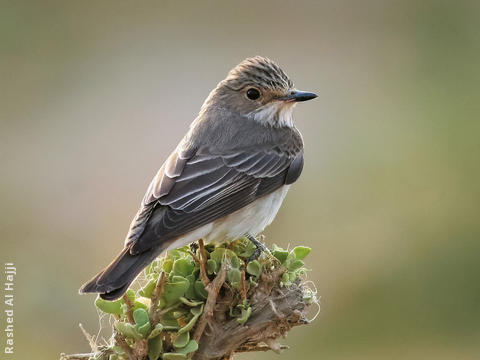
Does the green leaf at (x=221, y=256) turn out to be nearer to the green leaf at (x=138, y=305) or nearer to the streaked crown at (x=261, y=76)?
the green leaf at (x=138, y=305)

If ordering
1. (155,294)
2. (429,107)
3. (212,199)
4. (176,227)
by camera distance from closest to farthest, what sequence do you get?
(155,294)
(176,227)
(212,199)
(429,107)

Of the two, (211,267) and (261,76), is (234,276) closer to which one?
(211,267)

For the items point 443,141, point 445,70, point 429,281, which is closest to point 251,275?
point 429,281

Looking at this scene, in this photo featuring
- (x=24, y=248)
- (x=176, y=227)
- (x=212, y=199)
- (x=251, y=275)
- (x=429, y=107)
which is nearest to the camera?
(x=251, y=275)

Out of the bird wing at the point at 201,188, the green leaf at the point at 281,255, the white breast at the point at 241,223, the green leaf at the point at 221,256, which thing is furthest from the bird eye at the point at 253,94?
the green leaf at the point at 281,255

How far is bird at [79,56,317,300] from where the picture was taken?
4371mm

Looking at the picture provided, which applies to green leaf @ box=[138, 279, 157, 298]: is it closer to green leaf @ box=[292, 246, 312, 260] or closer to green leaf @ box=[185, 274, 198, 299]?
green leaf @ box=[185, 274, 198, 299]

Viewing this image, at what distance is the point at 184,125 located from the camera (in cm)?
1097

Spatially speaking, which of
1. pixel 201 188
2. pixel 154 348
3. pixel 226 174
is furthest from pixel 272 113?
pixel 154 348

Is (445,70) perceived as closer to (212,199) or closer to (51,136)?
(51,136)

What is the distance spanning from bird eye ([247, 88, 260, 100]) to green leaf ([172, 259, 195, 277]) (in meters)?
2.19

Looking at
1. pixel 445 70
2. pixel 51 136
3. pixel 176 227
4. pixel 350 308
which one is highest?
pixel 445 70

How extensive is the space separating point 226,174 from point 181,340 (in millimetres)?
2019

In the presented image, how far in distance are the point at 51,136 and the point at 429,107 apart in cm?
496
